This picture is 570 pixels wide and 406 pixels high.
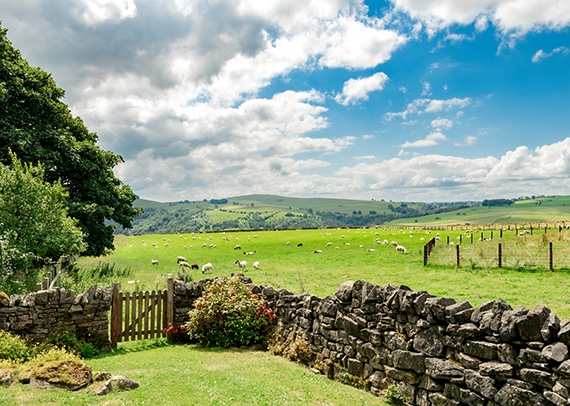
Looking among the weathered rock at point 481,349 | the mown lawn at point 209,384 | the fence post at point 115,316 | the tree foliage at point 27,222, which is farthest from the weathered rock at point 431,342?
the tree foliage at point 27,222

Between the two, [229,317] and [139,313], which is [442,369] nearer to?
[229,317]

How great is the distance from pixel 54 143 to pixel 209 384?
65.2 ft

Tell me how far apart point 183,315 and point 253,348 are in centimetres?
333

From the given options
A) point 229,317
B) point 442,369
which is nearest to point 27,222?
point 229,317

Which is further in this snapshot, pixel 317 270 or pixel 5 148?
pixel 317 270

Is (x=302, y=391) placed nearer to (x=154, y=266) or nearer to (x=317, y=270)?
(x=317, y=270)

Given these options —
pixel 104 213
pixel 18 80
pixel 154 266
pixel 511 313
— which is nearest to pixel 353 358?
pixel 511 313

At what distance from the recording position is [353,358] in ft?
27.8

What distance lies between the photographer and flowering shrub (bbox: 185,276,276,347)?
1162 centimetres

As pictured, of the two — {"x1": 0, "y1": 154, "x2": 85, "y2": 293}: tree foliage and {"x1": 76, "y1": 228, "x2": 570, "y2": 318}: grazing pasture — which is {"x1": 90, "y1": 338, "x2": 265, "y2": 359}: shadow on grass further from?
{"x1": 76, "y1": 228, "x2": 570, "y2": 318}: grazing pasture

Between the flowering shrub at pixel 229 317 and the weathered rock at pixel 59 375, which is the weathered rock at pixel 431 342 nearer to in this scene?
the flowering shrub at pixel 229 317

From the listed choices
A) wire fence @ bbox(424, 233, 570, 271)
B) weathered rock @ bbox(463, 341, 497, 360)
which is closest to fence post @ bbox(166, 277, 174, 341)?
weathered rock @ bbox(463, 341, 497, 360)

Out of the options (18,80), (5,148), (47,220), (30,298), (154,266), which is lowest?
(154,266)

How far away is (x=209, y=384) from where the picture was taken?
7508mm
